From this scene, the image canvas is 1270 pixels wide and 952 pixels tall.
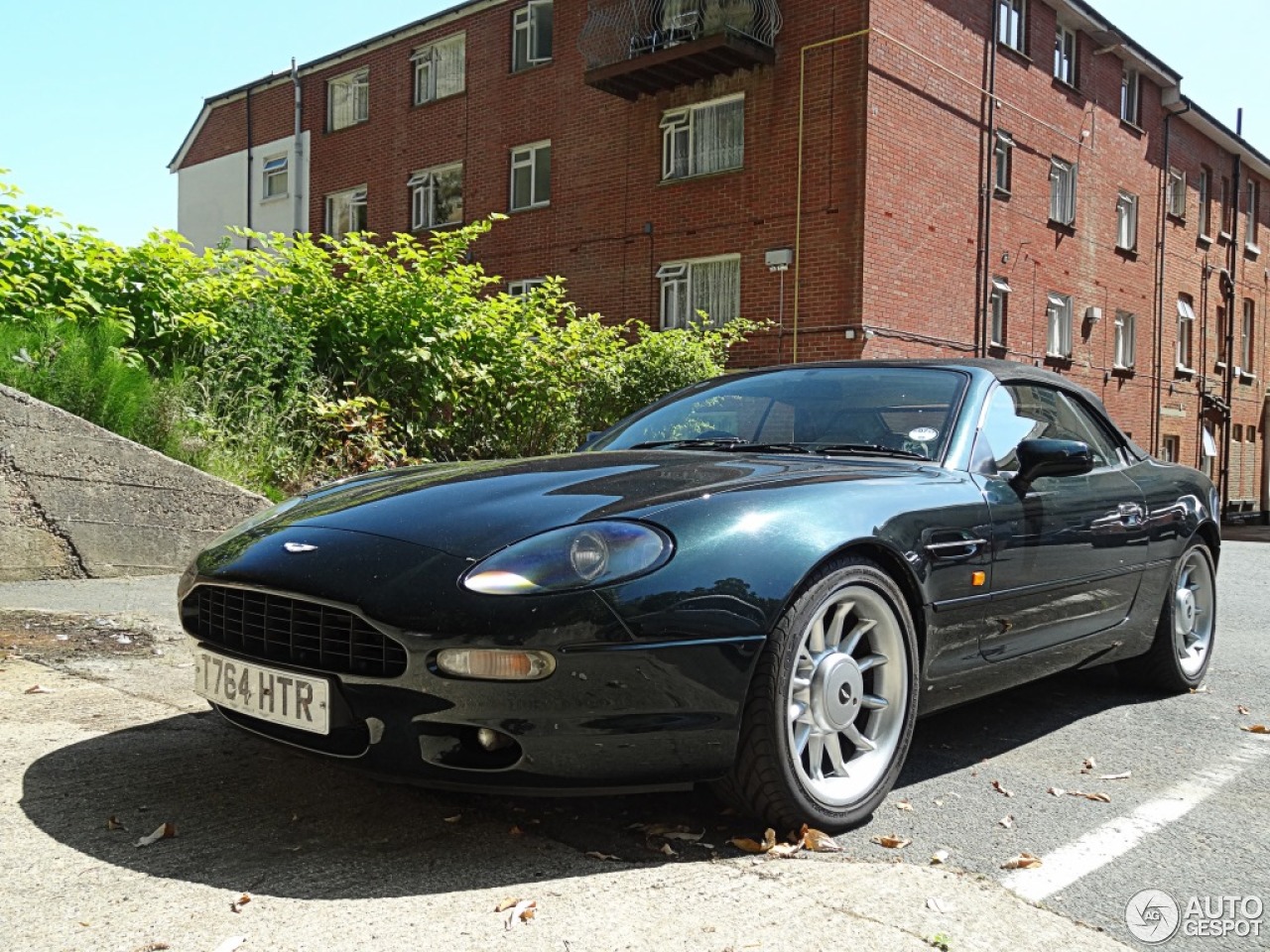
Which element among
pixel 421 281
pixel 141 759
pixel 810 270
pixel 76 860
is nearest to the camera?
pixel 76 860

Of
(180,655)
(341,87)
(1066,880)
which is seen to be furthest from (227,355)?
(341,87)

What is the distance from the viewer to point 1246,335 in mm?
28172

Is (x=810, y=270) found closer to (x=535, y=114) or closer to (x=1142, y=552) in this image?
(x=535, y=114)

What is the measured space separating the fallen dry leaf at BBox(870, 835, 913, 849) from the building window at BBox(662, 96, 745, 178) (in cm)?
1501

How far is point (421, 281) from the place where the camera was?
878 cm

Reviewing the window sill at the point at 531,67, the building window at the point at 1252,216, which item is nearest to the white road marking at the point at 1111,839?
the window sill at the point at 531,67

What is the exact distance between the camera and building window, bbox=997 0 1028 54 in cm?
1819

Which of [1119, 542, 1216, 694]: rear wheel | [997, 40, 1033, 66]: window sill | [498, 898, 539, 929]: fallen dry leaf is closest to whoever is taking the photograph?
[498, 898, 539, 929]: fallen dry leaf

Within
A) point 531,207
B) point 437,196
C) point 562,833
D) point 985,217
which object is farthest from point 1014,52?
point 562,833

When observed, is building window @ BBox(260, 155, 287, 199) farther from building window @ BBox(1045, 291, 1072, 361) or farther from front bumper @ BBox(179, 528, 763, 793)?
front bumper @ BBox(179, 528, 763, 793)

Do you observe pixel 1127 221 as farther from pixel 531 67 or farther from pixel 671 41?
pixel 531 67

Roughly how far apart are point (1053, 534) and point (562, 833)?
197cm

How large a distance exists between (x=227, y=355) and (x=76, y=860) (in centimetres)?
602

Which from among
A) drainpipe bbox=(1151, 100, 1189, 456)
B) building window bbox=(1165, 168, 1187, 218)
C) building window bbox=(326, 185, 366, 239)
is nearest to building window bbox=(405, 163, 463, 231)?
building window bbox=(326, 185, 366, 239)
